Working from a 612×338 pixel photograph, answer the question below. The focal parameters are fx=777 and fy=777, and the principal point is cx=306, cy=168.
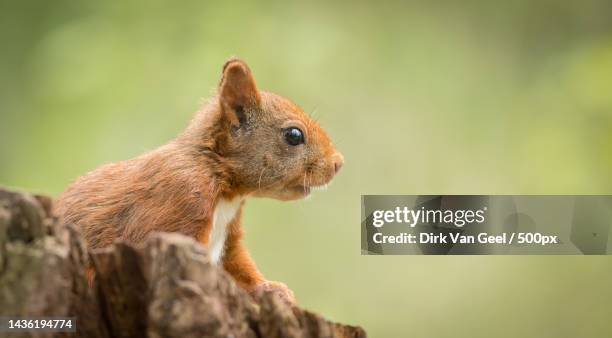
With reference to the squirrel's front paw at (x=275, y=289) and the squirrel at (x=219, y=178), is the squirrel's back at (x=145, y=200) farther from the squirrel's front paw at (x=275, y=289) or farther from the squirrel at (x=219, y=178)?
the squirrel's front paw at (x=275, y=289)

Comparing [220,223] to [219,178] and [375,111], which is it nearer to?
[219,178]

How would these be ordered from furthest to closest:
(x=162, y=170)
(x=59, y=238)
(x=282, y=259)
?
(x=282, y=259), (x=162, y=170), (x=59, y=238)

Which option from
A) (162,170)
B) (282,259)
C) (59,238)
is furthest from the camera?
(282,259)

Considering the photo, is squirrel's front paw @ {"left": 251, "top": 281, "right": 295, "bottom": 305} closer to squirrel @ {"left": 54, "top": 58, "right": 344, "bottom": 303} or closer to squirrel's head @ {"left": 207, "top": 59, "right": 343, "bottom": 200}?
squirrel @ {"left": 54, "top": 58, "right": 344, "bottom": 303}

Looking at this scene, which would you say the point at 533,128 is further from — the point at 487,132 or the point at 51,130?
Result: the point at 51,130

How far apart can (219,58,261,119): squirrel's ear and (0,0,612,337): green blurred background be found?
5.44 ft

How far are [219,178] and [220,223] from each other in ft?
0.49

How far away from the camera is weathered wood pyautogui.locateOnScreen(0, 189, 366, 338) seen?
1.28m

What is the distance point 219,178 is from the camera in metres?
2.09

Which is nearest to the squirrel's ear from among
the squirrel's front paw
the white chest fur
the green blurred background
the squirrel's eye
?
the squirrel's eye

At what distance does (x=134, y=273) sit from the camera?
54.3 inches

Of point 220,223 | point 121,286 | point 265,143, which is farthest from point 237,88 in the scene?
point 121,286

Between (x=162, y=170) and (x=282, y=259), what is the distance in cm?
204

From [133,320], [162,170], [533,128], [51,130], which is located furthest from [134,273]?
[533,128]
